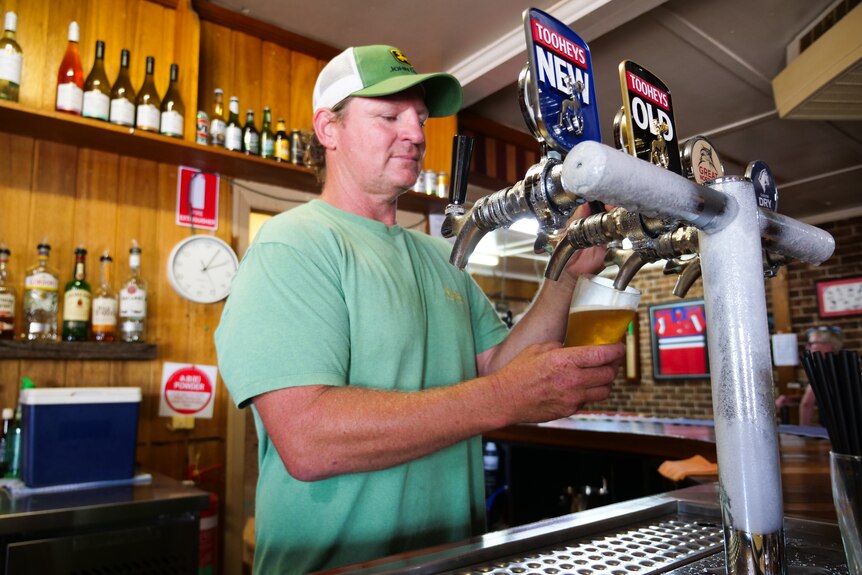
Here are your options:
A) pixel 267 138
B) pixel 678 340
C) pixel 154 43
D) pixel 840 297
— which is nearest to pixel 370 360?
pixel 267 138

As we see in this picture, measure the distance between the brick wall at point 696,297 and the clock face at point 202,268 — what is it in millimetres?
4084

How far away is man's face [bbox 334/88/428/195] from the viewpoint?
1.12 metres

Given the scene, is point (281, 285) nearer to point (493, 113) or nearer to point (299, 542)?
point (299, 542)

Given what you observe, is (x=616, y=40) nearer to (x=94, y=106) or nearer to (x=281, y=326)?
(x=94, y=106)

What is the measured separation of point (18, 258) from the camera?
2.17m

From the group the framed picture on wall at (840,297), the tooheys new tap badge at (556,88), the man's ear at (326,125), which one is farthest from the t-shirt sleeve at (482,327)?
the framed picture on wall at (840,297)

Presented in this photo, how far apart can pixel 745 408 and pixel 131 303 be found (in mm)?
2293

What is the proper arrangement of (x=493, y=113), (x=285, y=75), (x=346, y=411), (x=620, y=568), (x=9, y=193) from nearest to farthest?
1. (x=620, y=568)
2. (x=346, y=411)
3. (x=9, y=193)
4. (x=285, y=75)
5. (x=493, y=113)

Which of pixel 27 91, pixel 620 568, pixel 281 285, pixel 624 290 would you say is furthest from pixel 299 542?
pixel 27 91

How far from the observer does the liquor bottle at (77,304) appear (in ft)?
7.12

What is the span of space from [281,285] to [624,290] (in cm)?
48

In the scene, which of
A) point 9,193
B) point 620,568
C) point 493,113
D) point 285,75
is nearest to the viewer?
point 620,568

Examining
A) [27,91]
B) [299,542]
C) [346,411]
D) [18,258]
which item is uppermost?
[27,91]

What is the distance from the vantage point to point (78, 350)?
2146 mm
